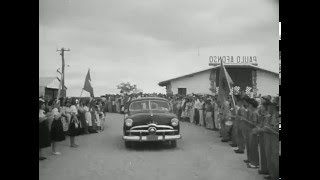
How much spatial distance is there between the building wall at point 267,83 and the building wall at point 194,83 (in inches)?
35.5

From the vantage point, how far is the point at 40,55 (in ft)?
17.7

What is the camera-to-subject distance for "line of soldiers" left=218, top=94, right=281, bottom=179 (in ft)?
19.7

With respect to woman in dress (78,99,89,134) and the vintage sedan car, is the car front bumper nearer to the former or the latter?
the vintage sedan car

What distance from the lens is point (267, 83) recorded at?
598 cm

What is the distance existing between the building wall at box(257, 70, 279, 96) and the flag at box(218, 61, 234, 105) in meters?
0.53

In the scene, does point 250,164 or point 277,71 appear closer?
point 277,71

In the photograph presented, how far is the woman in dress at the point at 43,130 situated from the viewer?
17.7ft

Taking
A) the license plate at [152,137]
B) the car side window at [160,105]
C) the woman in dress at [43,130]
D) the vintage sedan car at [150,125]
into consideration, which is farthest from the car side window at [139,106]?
the woman in dress at [43,130]

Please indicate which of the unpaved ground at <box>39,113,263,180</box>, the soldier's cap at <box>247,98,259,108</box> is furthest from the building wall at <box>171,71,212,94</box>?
the unpaved ground at <box>39,113,263,180</box>

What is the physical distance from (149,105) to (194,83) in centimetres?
287

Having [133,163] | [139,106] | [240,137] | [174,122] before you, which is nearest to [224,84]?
[133,163]
